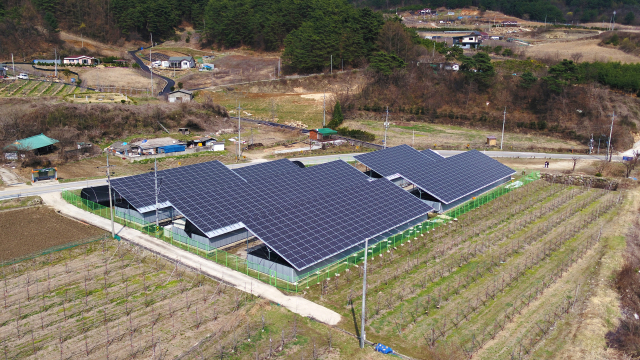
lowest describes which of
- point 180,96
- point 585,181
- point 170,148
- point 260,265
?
point 585,181

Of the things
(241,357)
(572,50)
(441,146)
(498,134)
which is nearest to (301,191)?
(241,357)

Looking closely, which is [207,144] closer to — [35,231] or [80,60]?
[35,231]

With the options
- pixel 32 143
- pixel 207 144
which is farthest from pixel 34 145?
pixel 207 144

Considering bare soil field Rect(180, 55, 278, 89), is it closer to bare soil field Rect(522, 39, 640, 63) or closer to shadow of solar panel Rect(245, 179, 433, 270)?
bare soil field Rect(522, 39, 640, 63)

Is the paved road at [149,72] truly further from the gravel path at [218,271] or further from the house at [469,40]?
the house at [469,40]

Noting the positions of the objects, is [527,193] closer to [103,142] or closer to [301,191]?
[301,191]

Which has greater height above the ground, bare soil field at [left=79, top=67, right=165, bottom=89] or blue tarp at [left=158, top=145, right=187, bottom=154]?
bare soil field at [left=79, top=67, right=165, bottom=89]

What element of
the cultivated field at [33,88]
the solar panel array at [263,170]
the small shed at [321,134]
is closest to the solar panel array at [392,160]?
the solar panel array at [263,170]

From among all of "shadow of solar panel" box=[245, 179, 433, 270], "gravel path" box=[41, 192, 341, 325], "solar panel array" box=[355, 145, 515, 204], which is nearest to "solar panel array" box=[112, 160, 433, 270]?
"shadow of solar panel" box=[245, 179, 433, 270]
